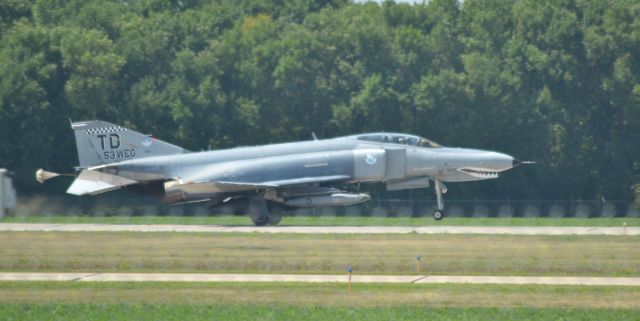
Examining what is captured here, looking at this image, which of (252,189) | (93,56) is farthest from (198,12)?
(252,189)

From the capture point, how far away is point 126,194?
46.5m

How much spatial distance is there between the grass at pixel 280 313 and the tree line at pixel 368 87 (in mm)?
33792

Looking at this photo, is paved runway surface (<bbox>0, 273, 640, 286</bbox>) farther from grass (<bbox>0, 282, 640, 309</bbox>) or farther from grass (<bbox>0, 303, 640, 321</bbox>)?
grass (<bbox>0, 303, 640, 321</bbox>)

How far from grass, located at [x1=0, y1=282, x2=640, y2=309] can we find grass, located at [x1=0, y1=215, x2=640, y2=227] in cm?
1798

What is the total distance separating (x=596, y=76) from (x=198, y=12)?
2244 centimetres

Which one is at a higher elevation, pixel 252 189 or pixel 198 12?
pixel 198 12

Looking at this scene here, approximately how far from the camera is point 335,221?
41719 millimetres

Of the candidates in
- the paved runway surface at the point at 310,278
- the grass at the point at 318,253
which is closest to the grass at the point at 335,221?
the grass at the point at 318,253

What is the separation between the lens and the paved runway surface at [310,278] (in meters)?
21.4

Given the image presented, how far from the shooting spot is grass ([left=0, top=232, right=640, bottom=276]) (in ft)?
78.0

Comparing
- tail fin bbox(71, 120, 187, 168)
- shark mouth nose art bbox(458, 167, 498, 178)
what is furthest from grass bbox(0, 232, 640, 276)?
shark mouth nose art bbox(458, 167, 498, 178)

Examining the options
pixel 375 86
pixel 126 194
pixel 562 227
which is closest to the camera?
pixel 562 227

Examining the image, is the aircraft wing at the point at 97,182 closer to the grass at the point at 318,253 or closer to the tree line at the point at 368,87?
the grass at the point at 318,253

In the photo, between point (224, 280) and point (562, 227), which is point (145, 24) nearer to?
point (562, 227)
